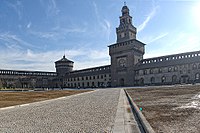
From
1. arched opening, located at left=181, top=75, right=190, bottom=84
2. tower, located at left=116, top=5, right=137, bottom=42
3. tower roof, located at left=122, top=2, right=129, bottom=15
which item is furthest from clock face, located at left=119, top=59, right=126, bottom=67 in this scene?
arched opening, located at left=181, top=75, right=190, bottom=84

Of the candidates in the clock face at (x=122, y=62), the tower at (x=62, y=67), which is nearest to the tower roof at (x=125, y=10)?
the clock face at (x=122, y=62)

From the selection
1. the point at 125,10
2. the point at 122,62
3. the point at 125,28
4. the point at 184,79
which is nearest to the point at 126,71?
the point at 122,62

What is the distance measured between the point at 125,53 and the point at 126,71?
666cm

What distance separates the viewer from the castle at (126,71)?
51.2 m

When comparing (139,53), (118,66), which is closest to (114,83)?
(118,66)

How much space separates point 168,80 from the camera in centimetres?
5259

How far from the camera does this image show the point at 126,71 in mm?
61188

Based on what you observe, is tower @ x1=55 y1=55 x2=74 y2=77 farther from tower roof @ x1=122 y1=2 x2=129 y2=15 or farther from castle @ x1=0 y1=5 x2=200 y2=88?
tower roof @ x1=122 y1=2 x2=129 y2=15

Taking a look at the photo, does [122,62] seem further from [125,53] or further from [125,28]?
[125,28]

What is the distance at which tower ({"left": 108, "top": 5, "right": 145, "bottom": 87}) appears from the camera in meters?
60.2

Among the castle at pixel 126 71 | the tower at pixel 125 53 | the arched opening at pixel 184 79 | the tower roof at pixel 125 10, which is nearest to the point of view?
the arched opening at pixel 184 79

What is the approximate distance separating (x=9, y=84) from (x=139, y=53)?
202 feet

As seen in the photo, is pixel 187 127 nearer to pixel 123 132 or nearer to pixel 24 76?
pixel 123 132

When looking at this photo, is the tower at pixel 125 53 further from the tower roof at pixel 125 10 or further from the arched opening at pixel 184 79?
the arched opening at pixel 184 79
